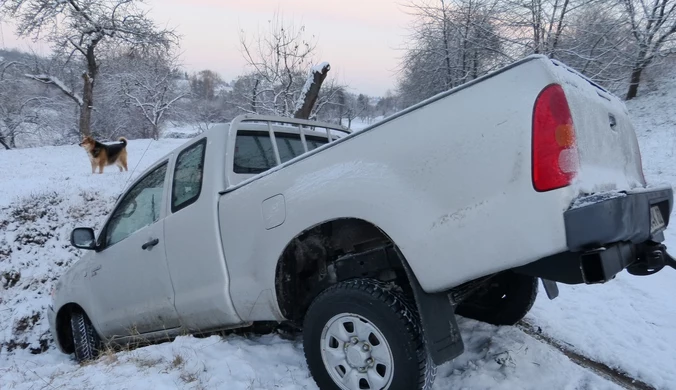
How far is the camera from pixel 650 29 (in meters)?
16.2

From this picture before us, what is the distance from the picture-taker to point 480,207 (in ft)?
5.80

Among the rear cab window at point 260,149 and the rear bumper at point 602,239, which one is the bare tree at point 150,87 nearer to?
the rear cab window at point 260,149

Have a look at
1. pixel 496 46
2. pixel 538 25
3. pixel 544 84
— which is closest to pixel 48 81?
pixel 496 46

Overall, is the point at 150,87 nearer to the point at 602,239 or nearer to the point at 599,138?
the point at 599,138

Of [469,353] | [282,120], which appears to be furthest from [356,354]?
[282,120]

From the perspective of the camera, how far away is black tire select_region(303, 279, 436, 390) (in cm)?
200

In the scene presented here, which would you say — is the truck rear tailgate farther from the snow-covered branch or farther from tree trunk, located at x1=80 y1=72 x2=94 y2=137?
the snow-covered branch

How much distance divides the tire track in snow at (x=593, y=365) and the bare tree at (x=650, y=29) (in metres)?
16.7

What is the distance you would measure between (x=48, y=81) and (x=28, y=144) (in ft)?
38.2

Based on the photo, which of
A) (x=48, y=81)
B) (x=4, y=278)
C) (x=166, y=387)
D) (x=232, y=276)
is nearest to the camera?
(x=166, y=387)

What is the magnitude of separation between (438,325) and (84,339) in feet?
13.5

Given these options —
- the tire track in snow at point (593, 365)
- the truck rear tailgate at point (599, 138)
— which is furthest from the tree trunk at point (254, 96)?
the truck rear tailgate at point (599, 138)

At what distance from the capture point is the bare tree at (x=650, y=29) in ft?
52.5

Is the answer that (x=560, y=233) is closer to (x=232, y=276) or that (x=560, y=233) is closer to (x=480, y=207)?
(x=480, y=207)
